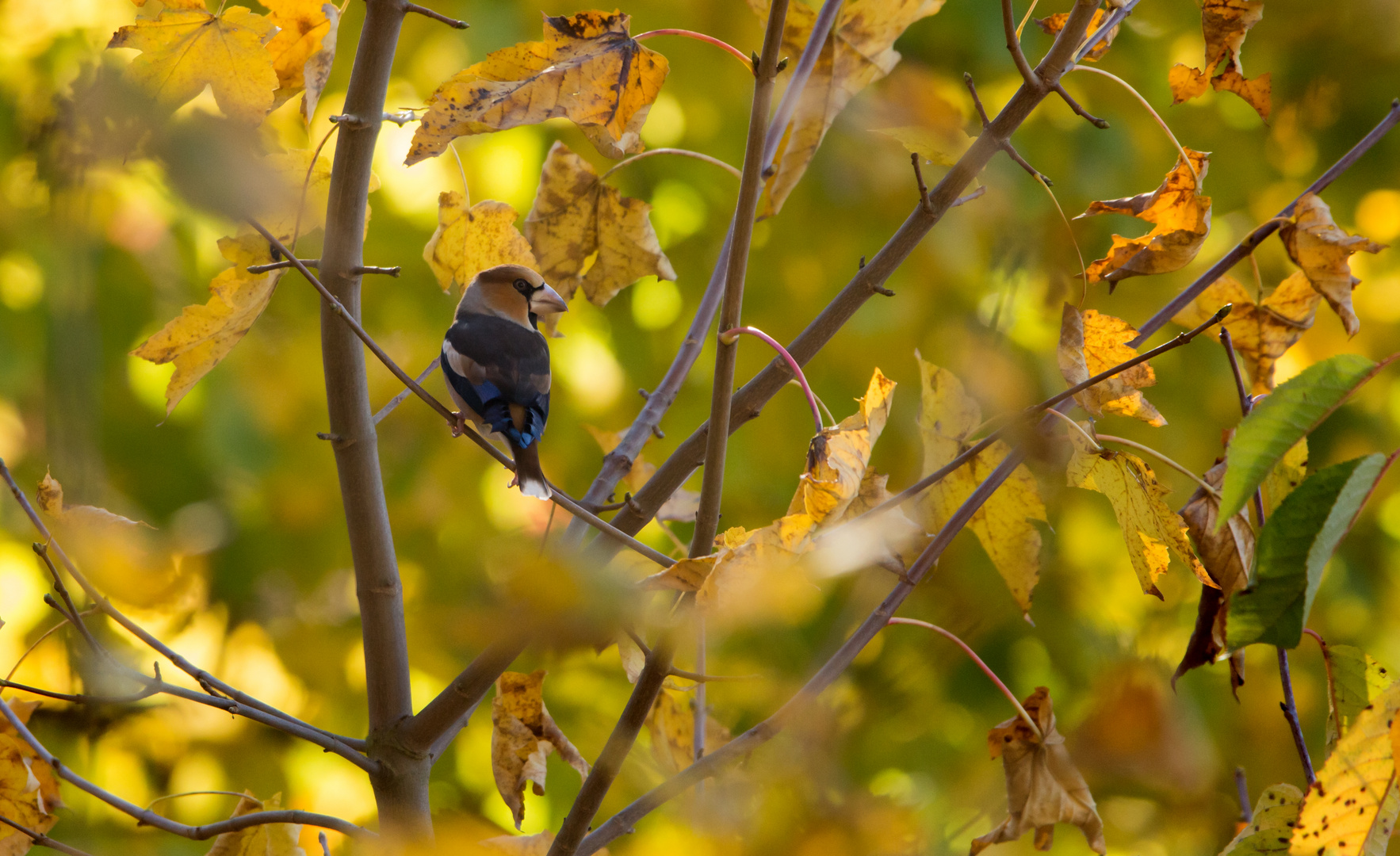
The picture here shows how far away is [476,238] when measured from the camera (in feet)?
4.30

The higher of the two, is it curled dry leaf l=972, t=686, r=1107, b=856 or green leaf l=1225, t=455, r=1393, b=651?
green leaf l=1225, t=455, r=1393, b=651

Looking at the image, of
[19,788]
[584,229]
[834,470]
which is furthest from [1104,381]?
[19,788]

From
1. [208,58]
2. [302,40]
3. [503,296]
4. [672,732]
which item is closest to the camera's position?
[208,58]

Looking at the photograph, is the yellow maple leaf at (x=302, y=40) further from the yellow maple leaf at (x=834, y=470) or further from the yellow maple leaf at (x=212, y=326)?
the yellow maple leaf at (x=834, y=470)

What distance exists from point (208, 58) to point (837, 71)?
2.42 ft

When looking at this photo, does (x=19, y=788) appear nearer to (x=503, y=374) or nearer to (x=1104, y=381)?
(x=503, y=374)

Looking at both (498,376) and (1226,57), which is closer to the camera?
(1226,57)

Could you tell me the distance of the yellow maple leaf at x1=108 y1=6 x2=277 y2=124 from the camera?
1045 millimetres

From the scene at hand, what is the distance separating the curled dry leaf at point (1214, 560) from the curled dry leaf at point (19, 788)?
1.24 meters

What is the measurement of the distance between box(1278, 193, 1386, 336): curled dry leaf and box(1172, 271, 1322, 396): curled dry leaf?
0.45 ft

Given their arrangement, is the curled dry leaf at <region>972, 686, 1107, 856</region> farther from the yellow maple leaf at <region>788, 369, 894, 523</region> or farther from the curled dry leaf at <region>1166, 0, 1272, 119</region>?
the curled dry leaf at <region>1166, 0, 1272, 119</region>

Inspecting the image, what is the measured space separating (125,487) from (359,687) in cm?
92

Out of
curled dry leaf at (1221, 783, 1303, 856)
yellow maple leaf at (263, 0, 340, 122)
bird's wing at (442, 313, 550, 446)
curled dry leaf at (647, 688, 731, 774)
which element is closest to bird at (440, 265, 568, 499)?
bird's wing at (442, 313, 550, 446)

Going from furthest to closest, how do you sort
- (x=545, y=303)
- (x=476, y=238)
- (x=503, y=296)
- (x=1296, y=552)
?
(x=503, y=296)
(x=545, y=303)
(x=476, y=238)
(x=1296, y=552)
